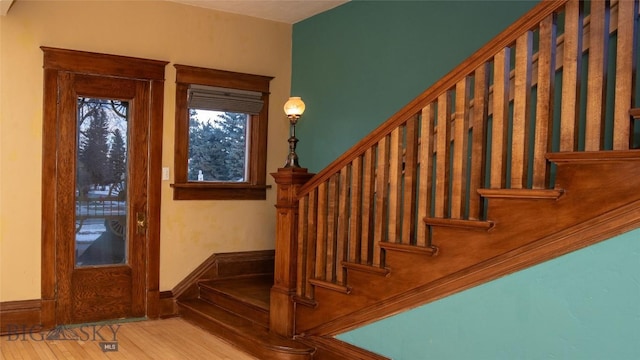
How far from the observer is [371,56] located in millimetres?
4961

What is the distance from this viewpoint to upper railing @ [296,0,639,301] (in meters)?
2.46

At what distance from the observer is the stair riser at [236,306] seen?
173 inches

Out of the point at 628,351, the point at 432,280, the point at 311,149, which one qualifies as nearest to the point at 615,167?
the point at 628,351

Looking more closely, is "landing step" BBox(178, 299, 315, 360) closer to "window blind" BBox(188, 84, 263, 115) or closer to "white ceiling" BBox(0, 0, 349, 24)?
"window blind" BBox(188, 84, 263, 115)

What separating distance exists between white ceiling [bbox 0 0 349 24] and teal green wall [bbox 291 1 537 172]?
115 millimetres

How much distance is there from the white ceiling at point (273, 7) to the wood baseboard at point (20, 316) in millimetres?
2921

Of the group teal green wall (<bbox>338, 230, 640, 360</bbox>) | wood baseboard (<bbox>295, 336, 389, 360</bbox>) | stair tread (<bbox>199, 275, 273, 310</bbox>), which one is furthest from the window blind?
teal green wall (<bbox>338, 230, 640, 360</bbox>)

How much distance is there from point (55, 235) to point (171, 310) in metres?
1.24

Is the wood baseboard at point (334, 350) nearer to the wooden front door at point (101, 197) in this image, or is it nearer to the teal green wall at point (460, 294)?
the teal green wall at point (460, 294)

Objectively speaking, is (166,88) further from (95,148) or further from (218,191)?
(218,191)

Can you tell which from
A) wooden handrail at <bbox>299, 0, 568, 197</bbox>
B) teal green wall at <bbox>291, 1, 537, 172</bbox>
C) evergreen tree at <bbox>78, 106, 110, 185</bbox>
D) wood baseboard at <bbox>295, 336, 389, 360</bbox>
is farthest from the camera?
evergreen tree at <bbox>78, 106, 110, 185</bbox>

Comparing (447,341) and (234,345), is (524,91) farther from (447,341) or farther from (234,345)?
(234,345)

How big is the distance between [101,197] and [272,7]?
7.62 ft

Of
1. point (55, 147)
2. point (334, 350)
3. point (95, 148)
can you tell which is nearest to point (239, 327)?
point (334, 350)
